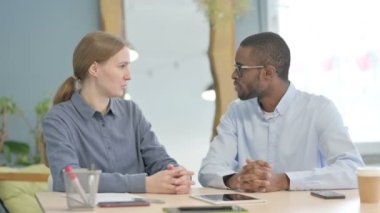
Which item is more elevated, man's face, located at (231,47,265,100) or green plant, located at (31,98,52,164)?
man's face, located at (231,47,265,100)

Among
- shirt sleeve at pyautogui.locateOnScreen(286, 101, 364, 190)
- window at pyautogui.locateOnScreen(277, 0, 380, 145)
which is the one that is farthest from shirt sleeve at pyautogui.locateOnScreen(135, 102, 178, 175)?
window at pyautogui.locateOnScreen(277, 0, 380, 145)

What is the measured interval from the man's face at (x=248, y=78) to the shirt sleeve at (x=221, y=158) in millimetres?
108

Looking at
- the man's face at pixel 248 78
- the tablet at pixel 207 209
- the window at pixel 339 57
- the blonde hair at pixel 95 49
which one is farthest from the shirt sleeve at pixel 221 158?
the window at pixel 339 57

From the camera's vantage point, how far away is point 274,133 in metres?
2.55

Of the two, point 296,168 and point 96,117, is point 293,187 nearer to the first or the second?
point 296,168

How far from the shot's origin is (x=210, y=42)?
4.08 m

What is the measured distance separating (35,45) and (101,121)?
1.65 m

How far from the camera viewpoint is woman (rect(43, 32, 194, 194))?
2.30 meters

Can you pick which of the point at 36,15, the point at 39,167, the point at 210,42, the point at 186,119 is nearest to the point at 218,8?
the point at 210,42

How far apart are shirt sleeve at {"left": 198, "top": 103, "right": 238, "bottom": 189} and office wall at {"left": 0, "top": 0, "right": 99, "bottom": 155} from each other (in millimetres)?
1569

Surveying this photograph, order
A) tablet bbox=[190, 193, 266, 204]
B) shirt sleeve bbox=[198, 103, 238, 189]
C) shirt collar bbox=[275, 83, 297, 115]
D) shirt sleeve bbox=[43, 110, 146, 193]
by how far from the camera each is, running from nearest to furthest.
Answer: tablet bbox=[190, 193, 266, 204], shirt sleeve bbox=[43, 110, 146, 193], shirt sleeve bbox=[198, 103, 238, 189], shirt collar bbox=[275, 83, 297, 115]

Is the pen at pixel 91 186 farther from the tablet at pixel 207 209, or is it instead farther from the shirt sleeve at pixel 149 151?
the shirt sleeve at pixel 149 151

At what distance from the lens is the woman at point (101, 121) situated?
90.6 inches

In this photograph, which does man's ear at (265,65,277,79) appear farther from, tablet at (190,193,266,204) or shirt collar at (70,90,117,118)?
tablet at (190,193,266,204)
